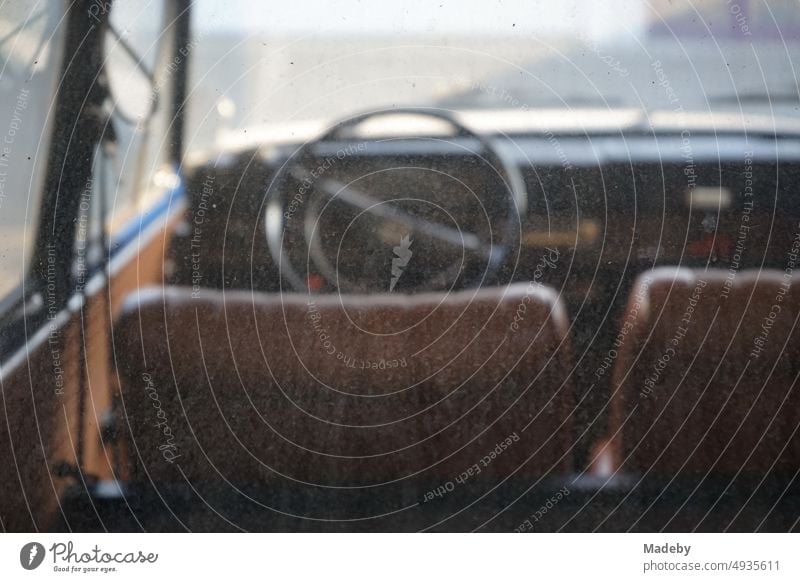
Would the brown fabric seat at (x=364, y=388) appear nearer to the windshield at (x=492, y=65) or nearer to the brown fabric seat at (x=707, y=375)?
the brown fabric seat at (x=707, y=375)

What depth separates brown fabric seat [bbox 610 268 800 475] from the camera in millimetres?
702

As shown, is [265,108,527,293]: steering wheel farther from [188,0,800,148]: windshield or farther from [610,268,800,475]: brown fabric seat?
[610,268,800,475]: brown fabric seat

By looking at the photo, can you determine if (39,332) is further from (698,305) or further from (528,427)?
(698,305)

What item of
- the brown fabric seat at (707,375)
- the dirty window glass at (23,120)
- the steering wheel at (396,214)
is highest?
the dirty window glass at (23,120)

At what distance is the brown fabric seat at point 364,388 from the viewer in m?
0.70

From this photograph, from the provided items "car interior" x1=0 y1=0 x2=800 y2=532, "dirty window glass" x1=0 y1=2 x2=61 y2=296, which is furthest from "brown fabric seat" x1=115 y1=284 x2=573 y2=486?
"dirty window glass" x1=0 y1=2 x2=61 y2=296

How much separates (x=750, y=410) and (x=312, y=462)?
38cm

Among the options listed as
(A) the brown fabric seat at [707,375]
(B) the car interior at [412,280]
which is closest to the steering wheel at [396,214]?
(B) the car interior at [412,280]

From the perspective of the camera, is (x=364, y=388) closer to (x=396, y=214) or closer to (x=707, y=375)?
(x=396, y=214)

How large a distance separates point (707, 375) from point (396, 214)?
30cm

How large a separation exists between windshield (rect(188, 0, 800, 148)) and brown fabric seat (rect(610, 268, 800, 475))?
6.0 inches

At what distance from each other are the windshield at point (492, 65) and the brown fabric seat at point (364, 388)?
0.17m

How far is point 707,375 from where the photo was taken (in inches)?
27.8

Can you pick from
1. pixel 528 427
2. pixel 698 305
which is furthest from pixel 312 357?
pixel 698 305
